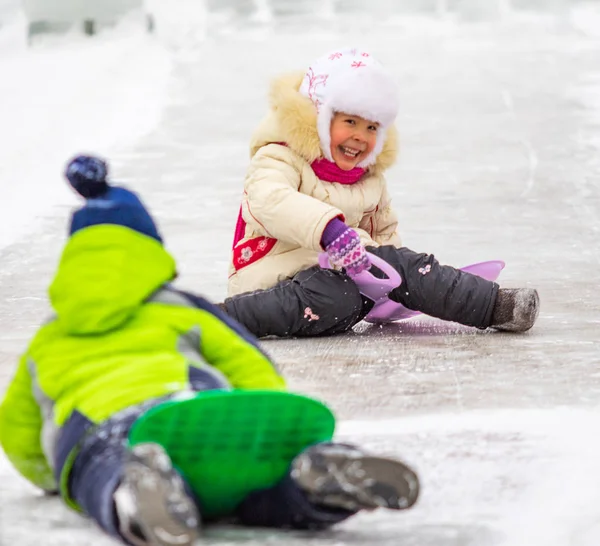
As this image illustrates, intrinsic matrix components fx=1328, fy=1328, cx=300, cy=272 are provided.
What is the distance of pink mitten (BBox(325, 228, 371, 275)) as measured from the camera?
4.03 metres

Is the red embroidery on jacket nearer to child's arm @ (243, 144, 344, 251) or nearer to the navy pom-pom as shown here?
child's arm @ (243, 144, 344, 251)

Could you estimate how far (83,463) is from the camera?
90.4 inches

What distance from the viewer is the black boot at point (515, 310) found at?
13.9 ft

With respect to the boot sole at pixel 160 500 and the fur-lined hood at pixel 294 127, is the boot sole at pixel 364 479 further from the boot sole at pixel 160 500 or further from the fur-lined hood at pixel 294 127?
the fur-lined hood at pixel 294 127

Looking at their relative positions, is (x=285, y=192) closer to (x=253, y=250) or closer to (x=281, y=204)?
(x=281, y=204)

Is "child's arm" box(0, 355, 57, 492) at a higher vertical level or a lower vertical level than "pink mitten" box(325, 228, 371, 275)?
higher

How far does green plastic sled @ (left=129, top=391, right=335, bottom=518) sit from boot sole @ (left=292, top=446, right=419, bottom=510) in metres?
0.13

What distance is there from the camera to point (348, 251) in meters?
4.03

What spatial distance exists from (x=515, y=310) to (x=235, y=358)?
1.90 m

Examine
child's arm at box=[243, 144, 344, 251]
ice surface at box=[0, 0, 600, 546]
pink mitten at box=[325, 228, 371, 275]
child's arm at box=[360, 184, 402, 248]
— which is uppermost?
child's arm at box=[243, 144, 344, 251]

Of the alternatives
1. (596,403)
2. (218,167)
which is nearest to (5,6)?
(218,167)

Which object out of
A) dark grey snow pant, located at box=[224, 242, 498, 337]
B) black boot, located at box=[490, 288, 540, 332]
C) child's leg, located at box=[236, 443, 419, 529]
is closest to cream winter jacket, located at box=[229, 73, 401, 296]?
dark grey snow pant, located at box=[224, 242, 498, 337]

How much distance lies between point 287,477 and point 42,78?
10.8 m

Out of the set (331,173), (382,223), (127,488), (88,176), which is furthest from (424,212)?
(127,488)
